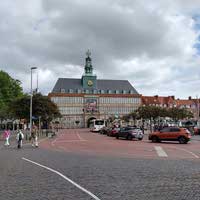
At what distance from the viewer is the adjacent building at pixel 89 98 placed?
162375 mm

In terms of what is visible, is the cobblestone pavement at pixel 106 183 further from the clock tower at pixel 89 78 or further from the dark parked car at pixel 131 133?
the clock tower at pixel 89 78

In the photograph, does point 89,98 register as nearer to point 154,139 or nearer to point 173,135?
point 154,139

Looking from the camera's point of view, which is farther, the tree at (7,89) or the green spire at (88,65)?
the green spire at (88,65)

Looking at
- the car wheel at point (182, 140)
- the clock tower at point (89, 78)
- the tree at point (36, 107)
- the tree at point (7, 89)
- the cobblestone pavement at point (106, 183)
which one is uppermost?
the clock tower at point (89, 78)

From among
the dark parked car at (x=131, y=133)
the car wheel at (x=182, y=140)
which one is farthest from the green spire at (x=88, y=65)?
the car wheel at (x=182, y=140)

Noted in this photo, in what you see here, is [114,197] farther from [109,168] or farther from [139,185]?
[109,168]

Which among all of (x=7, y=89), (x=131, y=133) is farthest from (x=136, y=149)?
(x=7, y=89)

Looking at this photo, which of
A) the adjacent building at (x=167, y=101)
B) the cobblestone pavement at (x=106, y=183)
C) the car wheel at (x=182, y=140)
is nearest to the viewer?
the cobblestone pavement at (x=106, y=183)

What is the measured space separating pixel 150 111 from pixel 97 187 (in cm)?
6727

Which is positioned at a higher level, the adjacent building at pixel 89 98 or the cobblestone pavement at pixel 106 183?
the adjacent building at pixel 89 98

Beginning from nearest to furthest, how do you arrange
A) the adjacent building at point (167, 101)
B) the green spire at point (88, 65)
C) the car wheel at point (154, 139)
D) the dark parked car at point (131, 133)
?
the car wheel at point (154, 139), the dark parked car at point (131, 133), the green spire at point (88, 65), the adjacent building at point (167, 101)

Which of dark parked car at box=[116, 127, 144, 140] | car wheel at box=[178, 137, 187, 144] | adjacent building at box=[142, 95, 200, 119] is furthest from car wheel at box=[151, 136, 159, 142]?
adjacent building at box=[142, 95, 200, 119]

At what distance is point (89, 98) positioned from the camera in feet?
547

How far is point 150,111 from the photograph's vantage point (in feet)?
253
